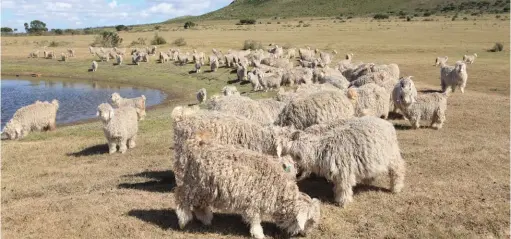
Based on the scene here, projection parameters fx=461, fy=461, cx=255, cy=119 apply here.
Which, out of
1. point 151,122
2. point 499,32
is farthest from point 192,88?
point 499,32

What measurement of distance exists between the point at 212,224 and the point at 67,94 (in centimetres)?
2559

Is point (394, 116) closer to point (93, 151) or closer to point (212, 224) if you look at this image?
point (93, 151)

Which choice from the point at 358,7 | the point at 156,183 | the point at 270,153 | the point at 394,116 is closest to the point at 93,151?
the point at 156,183

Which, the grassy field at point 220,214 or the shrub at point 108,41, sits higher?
the shrub at point 108,41

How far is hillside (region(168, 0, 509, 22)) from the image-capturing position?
118662 mm

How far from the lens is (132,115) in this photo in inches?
570

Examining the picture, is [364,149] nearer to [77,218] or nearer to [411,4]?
[77,218]

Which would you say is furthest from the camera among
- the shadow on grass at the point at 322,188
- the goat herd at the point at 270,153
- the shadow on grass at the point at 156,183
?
the shadow on grass at the point at 156,183

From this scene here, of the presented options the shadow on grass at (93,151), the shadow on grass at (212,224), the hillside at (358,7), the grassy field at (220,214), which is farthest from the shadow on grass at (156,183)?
the hillside at (358,7)

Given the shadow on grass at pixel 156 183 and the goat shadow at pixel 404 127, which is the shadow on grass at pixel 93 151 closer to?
the shadow on grass at pixel 156 183

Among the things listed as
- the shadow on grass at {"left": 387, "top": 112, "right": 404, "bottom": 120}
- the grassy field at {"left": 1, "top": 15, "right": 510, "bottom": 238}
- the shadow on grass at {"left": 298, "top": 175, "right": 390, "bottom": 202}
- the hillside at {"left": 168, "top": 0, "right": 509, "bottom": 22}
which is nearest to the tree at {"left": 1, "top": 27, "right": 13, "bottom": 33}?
the hillside at {"left": 168, "top": 0, "right": 509, "bottom": 22}

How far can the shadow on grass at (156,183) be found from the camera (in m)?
9.70

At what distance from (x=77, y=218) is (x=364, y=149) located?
507cm

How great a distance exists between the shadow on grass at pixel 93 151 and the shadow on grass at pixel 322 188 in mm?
7312
